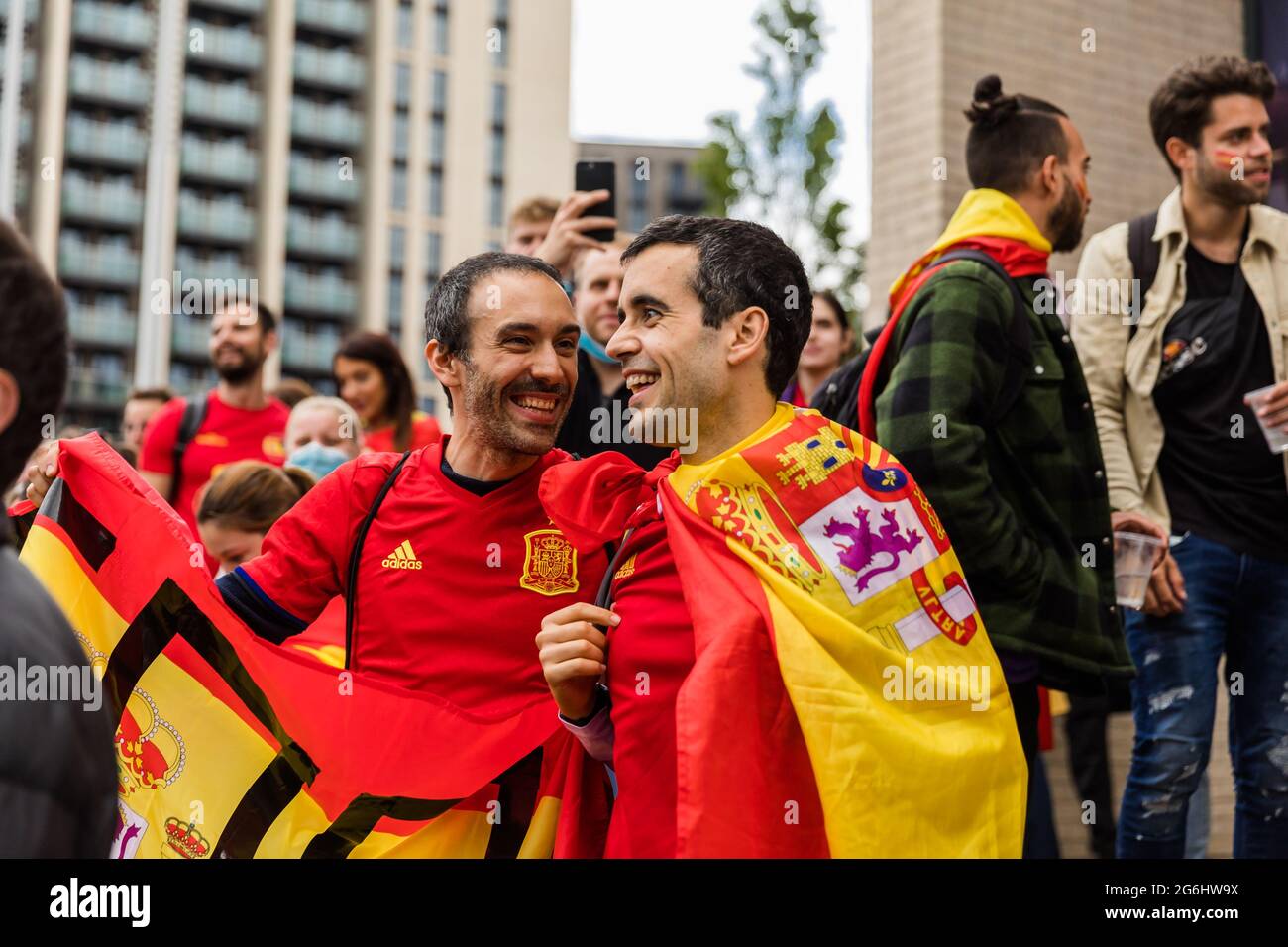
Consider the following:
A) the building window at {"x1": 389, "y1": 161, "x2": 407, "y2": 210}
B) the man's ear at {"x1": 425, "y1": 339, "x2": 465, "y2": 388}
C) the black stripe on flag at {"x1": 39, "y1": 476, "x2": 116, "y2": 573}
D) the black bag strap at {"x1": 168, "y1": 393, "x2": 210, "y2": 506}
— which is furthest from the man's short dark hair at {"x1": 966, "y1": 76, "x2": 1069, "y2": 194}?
the building window at {"x1": 389, "y1": 161, "x2": 407, "y2": 210}

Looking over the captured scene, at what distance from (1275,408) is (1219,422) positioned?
0.30 metres

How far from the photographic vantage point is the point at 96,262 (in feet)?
215

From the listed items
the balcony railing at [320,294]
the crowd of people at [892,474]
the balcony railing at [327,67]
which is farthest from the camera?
the balcony railing at [327,67]

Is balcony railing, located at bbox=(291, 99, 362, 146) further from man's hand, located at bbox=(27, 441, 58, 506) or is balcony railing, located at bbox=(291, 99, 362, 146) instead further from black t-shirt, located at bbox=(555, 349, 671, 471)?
man's hand, located at bbox=(27, 441, 58, 506)

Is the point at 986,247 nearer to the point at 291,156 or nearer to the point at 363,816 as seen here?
the point at 363,816

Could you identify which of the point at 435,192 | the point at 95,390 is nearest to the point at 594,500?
the point at 95,390

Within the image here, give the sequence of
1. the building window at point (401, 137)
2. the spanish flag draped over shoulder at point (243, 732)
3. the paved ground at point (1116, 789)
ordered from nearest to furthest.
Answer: the spanish flag draped over shoulder at point (243, 732) < the paved ground at point (1116, 789) < the building window at point (401, 137)

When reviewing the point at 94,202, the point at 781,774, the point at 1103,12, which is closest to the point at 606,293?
the point at 781,774

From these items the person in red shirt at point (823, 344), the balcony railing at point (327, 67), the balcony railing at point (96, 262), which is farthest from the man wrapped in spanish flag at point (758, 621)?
the balcony railing at point (327, 67)

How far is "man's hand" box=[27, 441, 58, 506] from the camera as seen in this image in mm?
3428

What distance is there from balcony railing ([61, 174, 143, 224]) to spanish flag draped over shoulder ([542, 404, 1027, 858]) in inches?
2661

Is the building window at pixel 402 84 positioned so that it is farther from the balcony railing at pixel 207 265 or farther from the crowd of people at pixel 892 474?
the crowd of people at pixel 892 474

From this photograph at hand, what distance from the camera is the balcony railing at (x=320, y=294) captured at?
70.4 meters

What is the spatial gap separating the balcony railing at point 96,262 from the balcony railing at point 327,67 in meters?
11.9
